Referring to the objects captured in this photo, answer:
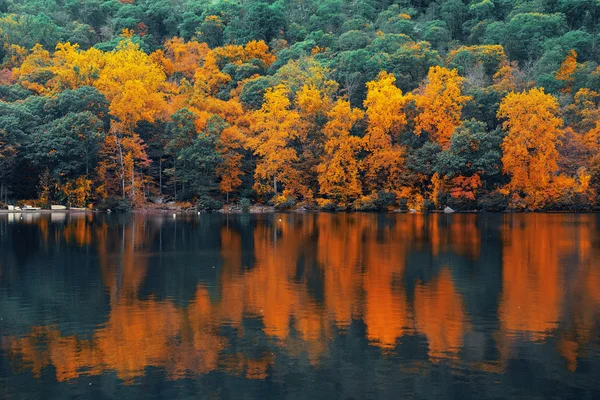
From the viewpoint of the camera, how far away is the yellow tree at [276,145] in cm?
6259

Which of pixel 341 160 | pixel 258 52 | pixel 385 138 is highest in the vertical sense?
pixel 258 52

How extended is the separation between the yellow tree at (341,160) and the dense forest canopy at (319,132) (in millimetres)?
140

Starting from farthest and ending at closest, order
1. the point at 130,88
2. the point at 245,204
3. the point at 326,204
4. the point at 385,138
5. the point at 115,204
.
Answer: the point at 130,88 → the point at 245,204 → the point at 326,204 → the point at 385,138 → the point at 115,204

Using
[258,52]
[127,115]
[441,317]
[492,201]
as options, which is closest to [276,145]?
[127,115]

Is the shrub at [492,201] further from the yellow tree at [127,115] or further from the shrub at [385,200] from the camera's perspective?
the yellow tree at [127,115]

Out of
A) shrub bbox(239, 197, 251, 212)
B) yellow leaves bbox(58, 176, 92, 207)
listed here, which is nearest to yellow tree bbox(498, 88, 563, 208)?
shrub bbox(239, 197, 251, 212)

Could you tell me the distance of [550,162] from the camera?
57.9 metres

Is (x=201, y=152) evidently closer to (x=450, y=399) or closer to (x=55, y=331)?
(x=55, y=331)

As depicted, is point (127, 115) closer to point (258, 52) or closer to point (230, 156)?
point (230, 156)

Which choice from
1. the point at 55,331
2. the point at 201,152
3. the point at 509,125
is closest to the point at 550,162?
the point at 509,125

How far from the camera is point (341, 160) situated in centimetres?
6159

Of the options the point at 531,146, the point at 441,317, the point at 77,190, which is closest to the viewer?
the point at 441,317

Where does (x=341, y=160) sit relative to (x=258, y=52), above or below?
below

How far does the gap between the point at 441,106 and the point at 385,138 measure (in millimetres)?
5893
